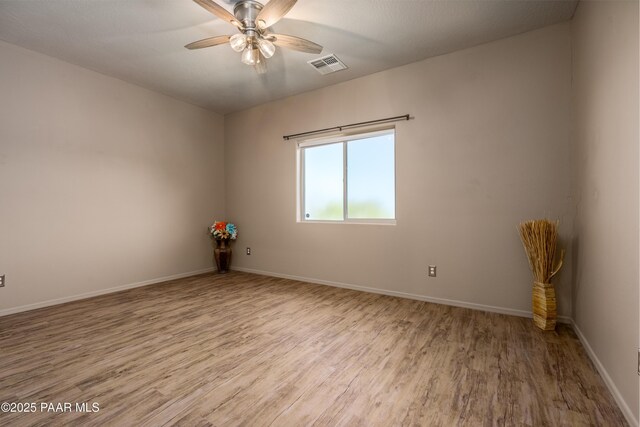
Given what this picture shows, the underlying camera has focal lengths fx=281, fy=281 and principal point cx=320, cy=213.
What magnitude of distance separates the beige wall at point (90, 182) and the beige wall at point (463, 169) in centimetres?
189

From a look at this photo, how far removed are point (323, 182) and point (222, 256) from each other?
209 cm

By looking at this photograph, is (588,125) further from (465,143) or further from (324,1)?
(324,1)

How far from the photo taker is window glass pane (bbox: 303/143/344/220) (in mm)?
3914

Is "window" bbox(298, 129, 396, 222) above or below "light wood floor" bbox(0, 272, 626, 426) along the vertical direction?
above

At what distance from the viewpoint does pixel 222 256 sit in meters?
4.62

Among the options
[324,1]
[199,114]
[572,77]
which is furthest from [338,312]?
[199,114]

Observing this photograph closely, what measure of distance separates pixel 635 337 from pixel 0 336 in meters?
4.25

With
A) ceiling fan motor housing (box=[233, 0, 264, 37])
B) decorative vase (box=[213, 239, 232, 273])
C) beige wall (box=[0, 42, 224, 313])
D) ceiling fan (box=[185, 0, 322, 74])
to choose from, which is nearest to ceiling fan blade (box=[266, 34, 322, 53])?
ceiling fan (box=[185, 0, 322, 74])

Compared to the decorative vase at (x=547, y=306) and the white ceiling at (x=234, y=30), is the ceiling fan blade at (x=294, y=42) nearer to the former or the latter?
the white ceiling at (x=234, y=30)

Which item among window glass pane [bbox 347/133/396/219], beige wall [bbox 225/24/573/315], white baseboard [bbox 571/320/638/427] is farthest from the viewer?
window glass pane [bbox 347/133/396/219]

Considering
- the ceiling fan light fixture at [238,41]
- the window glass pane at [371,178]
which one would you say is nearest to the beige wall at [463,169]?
the window glass pane at [371,178]

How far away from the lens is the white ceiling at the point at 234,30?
2.30 m

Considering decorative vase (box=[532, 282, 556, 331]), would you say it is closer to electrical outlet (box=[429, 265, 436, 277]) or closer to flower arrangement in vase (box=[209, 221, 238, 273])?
electrical outlet (box=[429, 265, 436, 277])

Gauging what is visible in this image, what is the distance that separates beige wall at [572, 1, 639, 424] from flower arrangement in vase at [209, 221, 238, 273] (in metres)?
4.29
